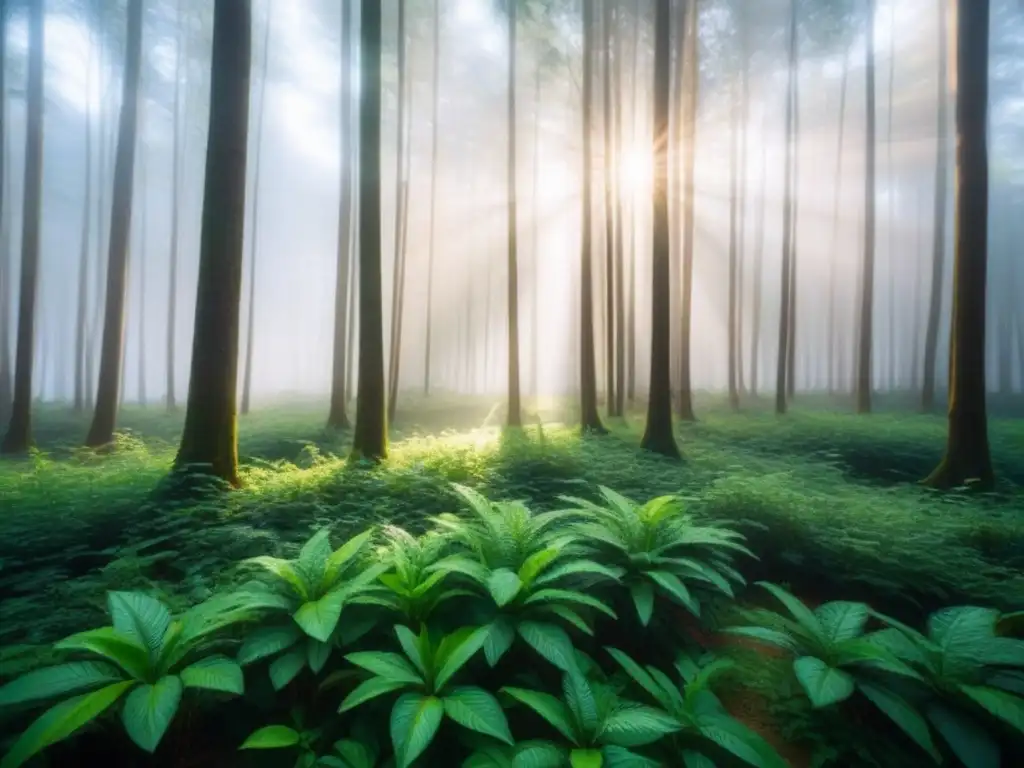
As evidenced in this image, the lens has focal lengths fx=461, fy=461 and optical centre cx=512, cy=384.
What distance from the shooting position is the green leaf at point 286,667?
8.26 ft

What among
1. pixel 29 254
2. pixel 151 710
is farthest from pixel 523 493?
pixel 29 254

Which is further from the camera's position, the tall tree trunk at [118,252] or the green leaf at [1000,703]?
the tall tree trunk at [118,252]

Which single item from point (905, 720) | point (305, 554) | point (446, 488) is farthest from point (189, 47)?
point (905, 720)

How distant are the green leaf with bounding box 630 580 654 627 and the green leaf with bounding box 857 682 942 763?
1.18 meters

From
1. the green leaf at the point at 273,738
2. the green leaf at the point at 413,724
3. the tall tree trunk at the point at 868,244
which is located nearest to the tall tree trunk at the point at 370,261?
the green leaf at the point at 273,738

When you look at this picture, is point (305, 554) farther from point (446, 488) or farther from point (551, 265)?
point (551, 265)

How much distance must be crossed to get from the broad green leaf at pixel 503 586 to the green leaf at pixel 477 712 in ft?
1.52

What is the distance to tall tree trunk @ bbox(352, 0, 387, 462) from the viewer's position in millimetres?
8375


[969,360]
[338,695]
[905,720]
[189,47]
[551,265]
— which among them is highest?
[189,47]

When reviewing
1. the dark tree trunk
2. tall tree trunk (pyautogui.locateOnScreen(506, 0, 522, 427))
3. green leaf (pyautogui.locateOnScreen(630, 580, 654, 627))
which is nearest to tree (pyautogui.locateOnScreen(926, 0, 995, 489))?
green leaf (pyautogui.locateOnScreen(630, 580, 654, 627))

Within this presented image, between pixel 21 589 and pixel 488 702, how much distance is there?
427 centimetres

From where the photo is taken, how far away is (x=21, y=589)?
388 centimetres

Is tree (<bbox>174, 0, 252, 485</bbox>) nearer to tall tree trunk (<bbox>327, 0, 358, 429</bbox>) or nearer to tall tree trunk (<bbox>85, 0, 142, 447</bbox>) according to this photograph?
tall tree trunk (<bbox>85, 0, 142, 447</bbox>)

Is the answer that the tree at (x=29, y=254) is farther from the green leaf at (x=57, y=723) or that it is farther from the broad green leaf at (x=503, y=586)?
the broad green leaf at (x=503, y=586)
